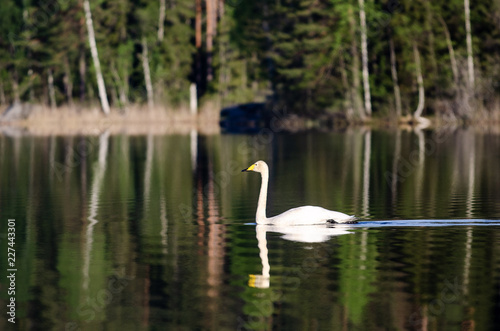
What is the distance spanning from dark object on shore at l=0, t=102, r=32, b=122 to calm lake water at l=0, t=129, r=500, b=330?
50.5 metres

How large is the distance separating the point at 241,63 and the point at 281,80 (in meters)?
6.20

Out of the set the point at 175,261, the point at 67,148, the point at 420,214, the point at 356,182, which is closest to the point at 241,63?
the point at 67,148

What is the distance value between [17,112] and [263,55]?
20912 millimetres

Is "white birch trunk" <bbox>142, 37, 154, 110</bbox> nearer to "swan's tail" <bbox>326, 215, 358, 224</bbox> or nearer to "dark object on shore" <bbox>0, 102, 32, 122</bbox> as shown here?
"dark object on shore" <bbox>0, 102, 32, 122</bbox>

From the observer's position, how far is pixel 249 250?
14.4 metres

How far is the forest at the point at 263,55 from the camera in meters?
65.7

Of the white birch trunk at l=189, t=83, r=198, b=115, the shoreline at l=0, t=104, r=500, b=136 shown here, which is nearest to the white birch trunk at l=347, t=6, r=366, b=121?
the shoreline at l=0, t=104, r=500, b=136

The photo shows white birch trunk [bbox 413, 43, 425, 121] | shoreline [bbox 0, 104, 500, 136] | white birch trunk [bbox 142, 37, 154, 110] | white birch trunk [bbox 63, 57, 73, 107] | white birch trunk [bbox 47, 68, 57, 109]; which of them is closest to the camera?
white birch trunk [bbox 413, 43, 425, 121]

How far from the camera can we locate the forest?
65.7 meters

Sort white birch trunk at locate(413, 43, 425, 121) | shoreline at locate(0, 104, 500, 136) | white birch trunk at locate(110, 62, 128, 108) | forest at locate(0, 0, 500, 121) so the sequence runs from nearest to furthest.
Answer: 1. white birch trunk at locate(413, 43, 425, 121)
2. forest at locate(0, 0, 500, 121)
3. shoreline at locate(0, 104, 500, 136)
4. white birch trunk at locate(110, 62, 128, 108)

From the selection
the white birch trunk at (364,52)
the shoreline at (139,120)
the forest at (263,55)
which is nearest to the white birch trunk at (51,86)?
the forest at (263,55)

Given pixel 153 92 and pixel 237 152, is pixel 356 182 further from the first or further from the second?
pixel 153 92

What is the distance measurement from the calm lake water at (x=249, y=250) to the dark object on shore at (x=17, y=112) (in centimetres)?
5045

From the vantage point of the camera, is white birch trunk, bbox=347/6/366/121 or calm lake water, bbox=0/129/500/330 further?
white birch trunk, bbox=347/6/366/121
